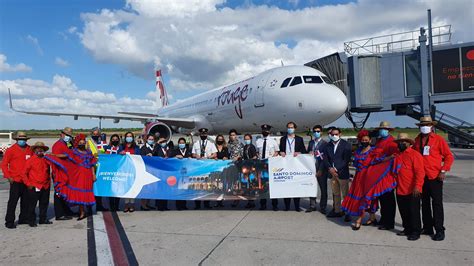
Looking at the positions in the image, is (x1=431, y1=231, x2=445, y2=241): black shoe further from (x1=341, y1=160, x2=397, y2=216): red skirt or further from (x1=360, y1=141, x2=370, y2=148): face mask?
(x1=360, y1=141, x2=370, y2=148): face mask

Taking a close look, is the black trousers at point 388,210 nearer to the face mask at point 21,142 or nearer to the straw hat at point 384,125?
the straw hat at point 384,125

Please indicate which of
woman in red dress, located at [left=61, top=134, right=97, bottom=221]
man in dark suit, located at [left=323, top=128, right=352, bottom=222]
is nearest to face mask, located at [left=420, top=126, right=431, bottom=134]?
man in dark suit, located at [left=323, top=128, right=352, bottom=222]

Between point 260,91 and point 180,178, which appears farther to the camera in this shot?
point 260,91

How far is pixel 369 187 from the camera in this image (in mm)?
5648

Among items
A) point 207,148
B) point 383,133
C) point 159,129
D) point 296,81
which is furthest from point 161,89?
point 383,133

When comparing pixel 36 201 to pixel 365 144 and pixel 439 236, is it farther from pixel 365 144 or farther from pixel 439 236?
pixel 439 236

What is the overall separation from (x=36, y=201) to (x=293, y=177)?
15.6 feet

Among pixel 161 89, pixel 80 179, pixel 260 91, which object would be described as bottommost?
pixel 80 179

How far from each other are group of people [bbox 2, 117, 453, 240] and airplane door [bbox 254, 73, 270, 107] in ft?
18.6

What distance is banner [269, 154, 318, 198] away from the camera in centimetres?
696

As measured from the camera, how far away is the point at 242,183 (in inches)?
282

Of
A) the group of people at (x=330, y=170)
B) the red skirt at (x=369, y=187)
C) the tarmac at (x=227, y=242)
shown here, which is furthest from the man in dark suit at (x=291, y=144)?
the red skirt at (x=369, y=187)

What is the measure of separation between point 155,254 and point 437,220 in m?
3.95

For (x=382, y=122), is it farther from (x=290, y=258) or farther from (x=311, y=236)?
(x=290, y=258)
